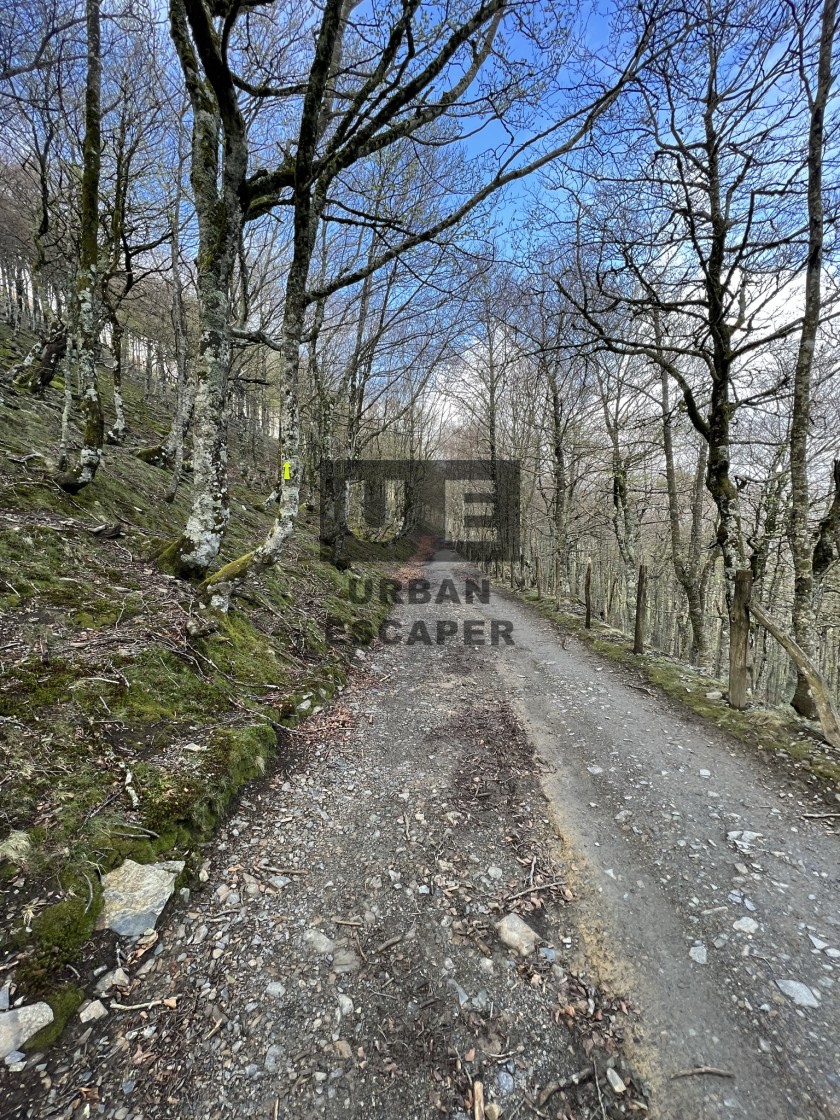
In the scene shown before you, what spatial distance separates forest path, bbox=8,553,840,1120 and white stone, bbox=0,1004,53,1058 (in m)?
0.12

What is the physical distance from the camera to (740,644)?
518 centimetres

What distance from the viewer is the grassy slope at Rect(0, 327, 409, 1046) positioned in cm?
208

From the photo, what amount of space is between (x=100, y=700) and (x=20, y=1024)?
185cm

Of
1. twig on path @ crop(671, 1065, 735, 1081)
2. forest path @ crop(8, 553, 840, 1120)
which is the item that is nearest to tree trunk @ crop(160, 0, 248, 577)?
forest path @ crop(8, 553, 840, 1120)

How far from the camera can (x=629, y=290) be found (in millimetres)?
9281

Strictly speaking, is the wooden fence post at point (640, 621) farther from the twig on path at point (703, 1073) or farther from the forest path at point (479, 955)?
the twig on path at point (703, 1073)

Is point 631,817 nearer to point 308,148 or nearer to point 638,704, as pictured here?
point 638,704

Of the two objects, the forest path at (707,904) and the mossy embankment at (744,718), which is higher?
the mossy embankment at (744,718)

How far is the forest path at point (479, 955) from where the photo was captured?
1701 mm

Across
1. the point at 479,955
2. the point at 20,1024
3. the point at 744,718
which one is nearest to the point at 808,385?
the point at 744,718

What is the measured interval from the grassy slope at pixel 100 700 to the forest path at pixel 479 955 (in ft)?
1.13

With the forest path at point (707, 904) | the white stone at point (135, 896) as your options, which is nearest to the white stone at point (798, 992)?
the forest path at point (707, 904)

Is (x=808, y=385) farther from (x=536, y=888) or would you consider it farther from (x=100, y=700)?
(x=100, y=700)

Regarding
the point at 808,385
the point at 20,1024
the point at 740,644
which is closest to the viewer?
the point at 20,1024
